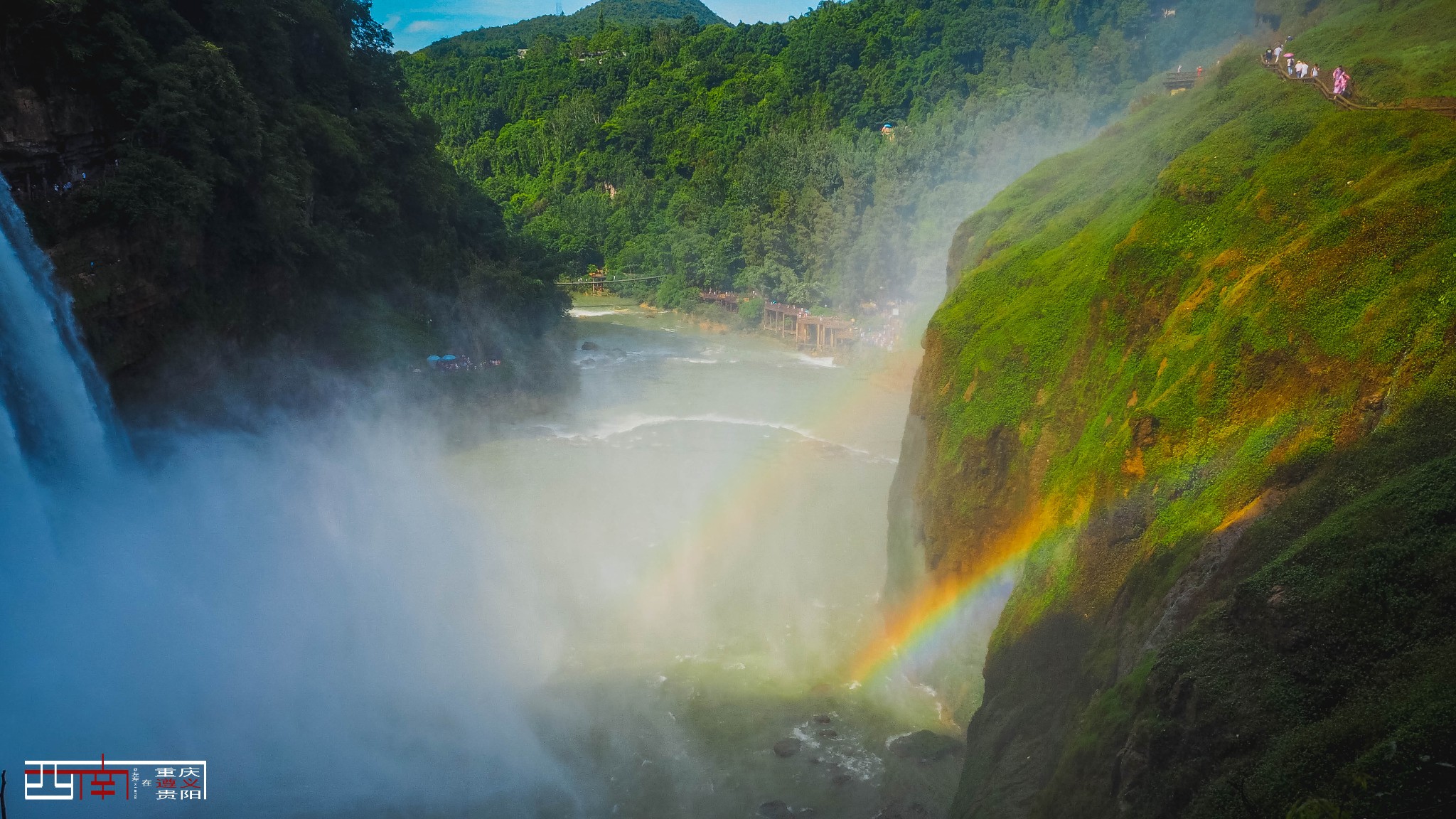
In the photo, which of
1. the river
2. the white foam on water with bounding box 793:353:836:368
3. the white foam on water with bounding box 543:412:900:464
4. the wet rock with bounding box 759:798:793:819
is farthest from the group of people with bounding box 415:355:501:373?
→ the wet rock with bounding box 759:798:793:819

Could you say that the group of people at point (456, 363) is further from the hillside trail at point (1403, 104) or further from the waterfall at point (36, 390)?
the hillside trail at point (1403, 104)

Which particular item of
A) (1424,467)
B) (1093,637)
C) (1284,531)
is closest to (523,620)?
(1093,637)

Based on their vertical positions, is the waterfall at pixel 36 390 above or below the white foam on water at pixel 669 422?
above

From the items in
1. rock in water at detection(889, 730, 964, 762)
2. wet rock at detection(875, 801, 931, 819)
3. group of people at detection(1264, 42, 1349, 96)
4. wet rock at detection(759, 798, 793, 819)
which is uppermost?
group of people at detection(1264, 42, 1349, 96)

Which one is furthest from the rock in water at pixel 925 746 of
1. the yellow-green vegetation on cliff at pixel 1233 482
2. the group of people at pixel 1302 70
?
the group of people at pixel 1302 70

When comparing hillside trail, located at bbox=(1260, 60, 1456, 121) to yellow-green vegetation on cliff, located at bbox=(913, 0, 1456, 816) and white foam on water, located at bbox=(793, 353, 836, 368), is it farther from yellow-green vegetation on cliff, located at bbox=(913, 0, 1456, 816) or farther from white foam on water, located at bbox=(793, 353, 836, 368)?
white foam on water, located at bbox=(793, 353, 836, 368)

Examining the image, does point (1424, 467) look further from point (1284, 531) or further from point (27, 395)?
point (27, 395)

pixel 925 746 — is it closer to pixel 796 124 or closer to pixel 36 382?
pixel 36 382
